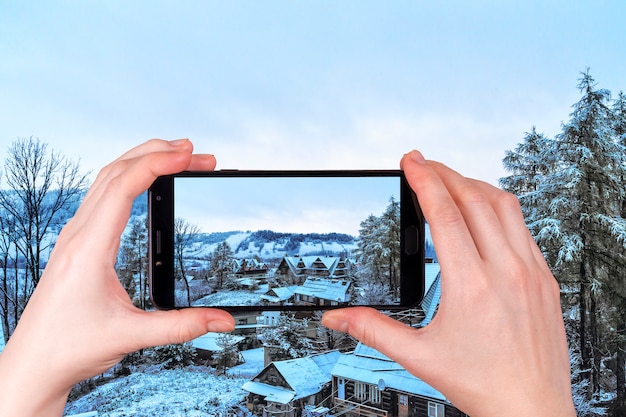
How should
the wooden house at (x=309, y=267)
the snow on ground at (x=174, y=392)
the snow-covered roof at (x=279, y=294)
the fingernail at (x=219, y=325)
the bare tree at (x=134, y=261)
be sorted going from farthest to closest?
the snow on ground at (x=174, y=392) → the bare tree at (x=134, y=261) → the wooden house at (x=309, y=267) → the snow-covered roof at (x=279, y=294) → the fingernail at (x=219, y=325)

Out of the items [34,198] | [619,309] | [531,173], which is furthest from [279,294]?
[619,309]

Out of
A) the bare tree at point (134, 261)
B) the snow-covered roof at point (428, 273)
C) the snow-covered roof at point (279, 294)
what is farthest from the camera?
the bare tree at point (134, 261)

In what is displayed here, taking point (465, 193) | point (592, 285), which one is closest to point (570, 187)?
point (592, 285)

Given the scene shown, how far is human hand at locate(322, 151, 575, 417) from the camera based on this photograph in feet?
1.47

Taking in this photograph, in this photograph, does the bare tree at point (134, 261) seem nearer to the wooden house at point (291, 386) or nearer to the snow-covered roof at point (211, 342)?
the snow-covered roof at point (211, 342)

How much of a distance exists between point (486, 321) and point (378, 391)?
73.3 inches

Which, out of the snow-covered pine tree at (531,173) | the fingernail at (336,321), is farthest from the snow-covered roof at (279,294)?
the snow-covered pine tree at (531,173)

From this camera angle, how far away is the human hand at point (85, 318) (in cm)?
45

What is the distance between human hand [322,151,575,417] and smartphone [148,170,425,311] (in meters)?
0.28

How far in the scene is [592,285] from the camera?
2.15 m

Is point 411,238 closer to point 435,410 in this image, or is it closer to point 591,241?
point 435,410

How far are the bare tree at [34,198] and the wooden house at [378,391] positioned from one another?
61.7 inches

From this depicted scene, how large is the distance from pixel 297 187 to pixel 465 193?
50cm

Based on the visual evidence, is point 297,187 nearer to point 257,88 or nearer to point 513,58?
point 257,88
